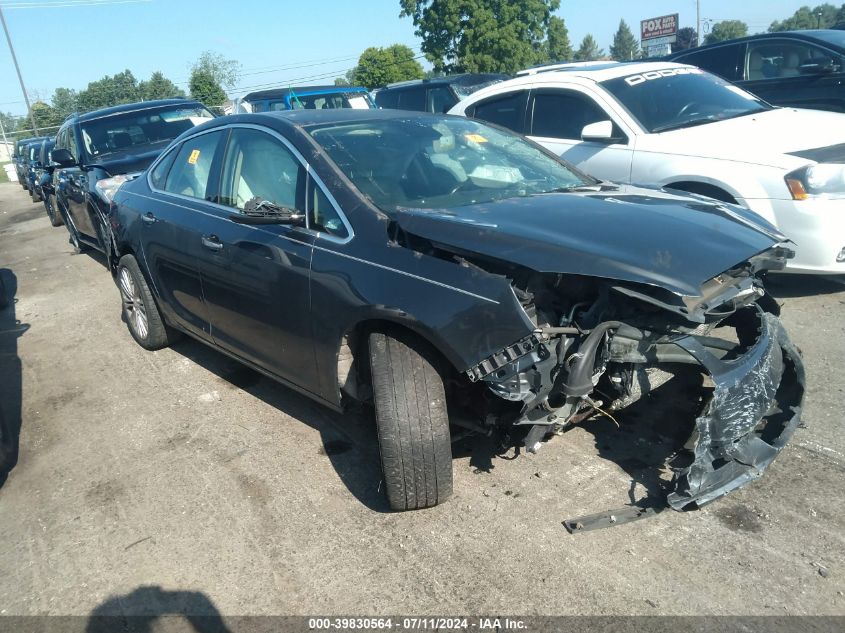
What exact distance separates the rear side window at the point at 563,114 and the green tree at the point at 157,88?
66.1 meters

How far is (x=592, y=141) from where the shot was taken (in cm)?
598

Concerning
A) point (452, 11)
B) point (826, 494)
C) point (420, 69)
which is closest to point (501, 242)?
point (826, 494)

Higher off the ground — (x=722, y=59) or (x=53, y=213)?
(x=722, y=59)

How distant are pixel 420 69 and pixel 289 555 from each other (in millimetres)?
47185

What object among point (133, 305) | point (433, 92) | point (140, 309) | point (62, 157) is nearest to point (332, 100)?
point (433, 92)

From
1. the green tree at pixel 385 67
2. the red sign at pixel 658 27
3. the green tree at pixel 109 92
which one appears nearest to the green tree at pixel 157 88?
the green tree at pixel 109 92

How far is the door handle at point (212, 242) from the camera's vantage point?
3.94 metres

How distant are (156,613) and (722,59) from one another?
30.3 feet

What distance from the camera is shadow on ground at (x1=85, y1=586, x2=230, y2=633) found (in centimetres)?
261

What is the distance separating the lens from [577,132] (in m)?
6.29

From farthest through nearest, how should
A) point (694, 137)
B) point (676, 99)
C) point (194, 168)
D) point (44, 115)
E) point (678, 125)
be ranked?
1. point (44, 115)
2. point (676, 99)
3. point (678, 125)
4. point (694, 137)
5. point (194, 168)

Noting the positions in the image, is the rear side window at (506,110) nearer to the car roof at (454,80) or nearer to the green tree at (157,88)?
the car roof at (454,80)

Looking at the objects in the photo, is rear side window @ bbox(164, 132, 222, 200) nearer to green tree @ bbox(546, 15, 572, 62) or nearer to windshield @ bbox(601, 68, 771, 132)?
windshield @ bbox(601, 68, 771, 132)

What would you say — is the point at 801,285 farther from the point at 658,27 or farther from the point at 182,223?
the point at 658,27
